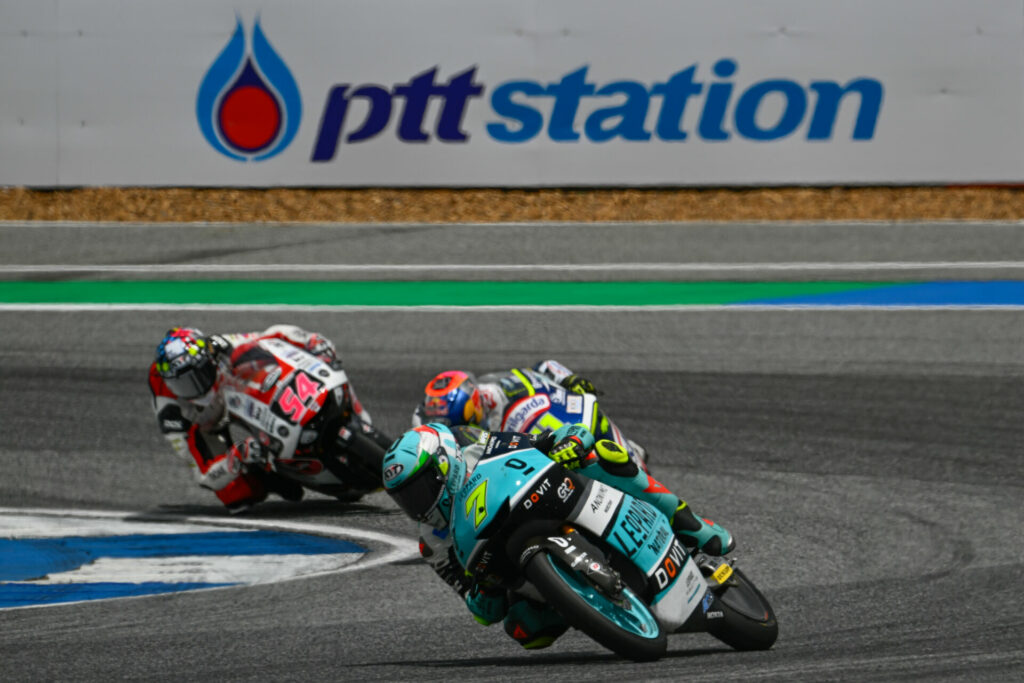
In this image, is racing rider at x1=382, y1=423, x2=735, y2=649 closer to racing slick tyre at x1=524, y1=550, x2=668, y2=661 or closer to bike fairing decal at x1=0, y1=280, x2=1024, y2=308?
racing slick tyre at x1=524, y1=550, x2=668, y2=661

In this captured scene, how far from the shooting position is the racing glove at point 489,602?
248 inches

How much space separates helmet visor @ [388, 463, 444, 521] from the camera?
19.9ft

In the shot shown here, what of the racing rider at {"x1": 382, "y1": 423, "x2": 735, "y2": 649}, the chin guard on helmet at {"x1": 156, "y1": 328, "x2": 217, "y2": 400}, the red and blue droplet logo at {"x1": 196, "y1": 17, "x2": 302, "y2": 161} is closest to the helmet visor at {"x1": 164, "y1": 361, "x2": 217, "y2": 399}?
the chin guard on helmet at {"x1": 156, "y1": 328, "x2": 217, "y2": 400}

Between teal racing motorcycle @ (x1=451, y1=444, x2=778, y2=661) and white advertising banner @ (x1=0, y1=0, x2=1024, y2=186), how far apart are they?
888cm

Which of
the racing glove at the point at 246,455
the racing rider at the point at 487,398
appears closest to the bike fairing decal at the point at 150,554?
the racing glove at the point at 246,455

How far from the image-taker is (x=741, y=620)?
6375 mm

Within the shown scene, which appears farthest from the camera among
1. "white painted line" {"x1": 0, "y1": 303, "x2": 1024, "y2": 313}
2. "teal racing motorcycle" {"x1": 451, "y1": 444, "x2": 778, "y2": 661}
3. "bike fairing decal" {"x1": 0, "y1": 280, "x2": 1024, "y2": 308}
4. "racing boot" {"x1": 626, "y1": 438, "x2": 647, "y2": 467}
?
"bike fairing decal" {"x1": 0, "y1": 280, "x2": 1024, "y2": 308}

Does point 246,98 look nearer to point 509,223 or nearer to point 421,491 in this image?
point 509,223

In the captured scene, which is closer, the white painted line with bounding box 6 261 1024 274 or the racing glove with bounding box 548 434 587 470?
the racing glove with bounding box 548 434 587 470

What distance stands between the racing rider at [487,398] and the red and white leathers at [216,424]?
5.94ft

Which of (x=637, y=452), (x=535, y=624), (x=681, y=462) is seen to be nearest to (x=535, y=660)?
(x=535, y=624)

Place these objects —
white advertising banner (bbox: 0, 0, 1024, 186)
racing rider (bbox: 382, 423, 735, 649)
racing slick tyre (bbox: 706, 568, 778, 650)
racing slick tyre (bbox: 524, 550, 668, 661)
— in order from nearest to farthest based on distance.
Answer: racing slick tyre (bbox: 524, 550, 668, 661) → racing rider (bbox: 382, 423, 735, 649) → racing slick tyre (bbox: 706, 568, 778, 650) → white advertising banner (bbox: 0, 0, 1024, 186)

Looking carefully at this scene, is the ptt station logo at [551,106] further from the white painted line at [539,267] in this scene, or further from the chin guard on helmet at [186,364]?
the chin guard on helmet at [186,364]

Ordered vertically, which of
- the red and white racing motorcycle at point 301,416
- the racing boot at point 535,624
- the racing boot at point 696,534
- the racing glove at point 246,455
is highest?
the racing boot at point 696,534
